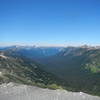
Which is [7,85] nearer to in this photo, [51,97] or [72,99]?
[51,97]

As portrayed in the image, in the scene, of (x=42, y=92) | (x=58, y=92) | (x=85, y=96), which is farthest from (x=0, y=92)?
(x=85, y=96)

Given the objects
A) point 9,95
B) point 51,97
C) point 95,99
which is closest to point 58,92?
point 51,97

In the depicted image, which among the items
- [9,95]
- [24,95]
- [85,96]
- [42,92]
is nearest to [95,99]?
[85,96]

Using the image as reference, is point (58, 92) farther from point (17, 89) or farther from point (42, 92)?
point (17, 89)

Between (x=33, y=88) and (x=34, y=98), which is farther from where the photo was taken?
(x=33, y=88)

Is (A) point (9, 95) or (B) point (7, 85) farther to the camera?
(B) point (7, 85)
